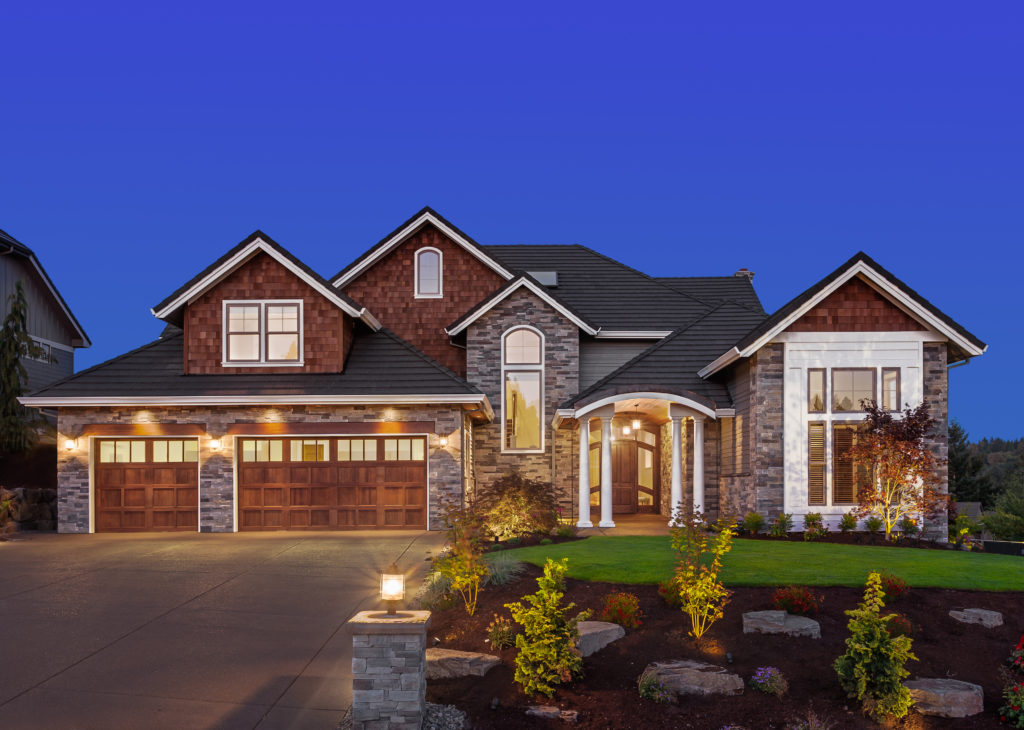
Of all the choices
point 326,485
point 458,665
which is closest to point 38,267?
point 326,485

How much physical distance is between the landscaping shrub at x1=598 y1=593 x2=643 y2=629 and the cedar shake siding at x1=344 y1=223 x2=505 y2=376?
14.1 m

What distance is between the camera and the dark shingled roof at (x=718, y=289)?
982 inches

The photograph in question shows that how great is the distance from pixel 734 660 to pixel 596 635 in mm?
1340

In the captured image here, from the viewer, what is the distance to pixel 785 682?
23.0 ft

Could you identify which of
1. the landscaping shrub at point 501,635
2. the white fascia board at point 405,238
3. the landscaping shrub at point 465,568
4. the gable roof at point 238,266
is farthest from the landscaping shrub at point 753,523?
the gable roof at point 238,266

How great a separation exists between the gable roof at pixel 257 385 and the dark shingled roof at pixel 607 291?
540cm

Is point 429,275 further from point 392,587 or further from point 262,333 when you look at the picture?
point 392,587

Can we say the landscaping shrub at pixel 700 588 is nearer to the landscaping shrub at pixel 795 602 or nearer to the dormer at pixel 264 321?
the landscaping shrub at pixel 795 602

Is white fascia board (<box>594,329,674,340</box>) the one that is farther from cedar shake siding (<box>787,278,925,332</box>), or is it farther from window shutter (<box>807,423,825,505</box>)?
window shutter (<box>807,423,825,505</box>)

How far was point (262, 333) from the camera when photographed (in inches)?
728

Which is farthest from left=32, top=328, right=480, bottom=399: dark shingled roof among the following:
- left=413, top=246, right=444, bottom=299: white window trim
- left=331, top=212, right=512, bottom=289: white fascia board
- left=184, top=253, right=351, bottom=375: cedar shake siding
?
left=331, top=212, right=512, bottom=289: white fascia board

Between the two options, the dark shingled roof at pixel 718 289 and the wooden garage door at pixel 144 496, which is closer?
the wooden garage door at pixel 144 496

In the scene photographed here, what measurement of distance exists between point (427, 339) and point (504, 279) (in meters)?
2.73

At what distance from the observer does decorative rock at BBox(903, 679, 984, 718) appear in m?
6.68
